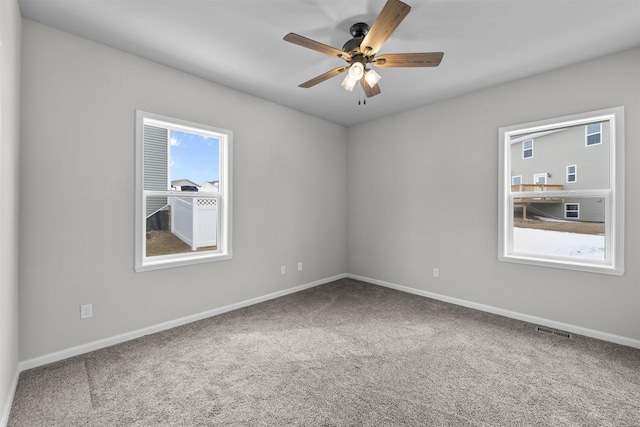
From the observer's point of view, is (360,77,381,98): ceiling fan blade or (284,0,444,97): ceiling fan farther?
(360,77,381,98): ceiling fan blade

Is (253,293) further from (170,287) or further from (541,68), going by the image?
(541,68)

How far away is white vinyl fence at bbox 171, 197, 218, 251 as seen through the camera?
125 inches

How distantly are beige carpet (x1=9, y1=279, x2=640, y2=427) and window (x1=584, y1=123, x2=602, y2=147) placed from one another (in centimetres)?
192

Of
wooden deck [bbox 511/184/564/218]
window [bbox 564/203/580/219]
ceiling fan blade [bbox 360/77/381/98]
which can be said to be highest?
ceiling fan blade [bbox 360/77/381/98]

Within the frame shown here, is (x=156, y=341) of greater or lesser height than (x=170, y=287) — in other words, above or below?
below


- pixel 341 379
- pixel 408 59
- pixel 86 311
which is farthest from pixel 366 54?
pixel 86 311

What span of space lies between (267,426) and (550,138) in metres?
3.76

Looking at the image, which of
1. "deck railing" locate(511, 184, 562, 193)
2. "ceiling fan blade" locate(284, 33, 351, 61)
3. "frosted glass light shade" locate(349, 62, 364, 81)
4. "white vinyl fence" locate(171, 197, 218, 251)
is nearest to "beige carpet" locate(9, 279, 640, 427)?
"white vinyl fence" locate(171, 197, 218, 251)

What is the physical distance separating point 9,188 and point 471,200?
428cm

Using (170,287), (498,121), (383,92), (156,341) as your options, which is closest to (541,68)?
(498,121)

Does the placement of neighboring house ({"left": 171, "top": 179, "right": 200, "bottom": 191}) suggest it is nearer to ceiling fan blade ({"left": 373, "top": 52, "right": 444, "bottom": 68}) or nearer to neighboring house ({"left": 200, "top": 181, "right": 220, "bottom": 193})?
neighboring house ({"left": 200, "top": 181, "right": 220, "bottom": 193})

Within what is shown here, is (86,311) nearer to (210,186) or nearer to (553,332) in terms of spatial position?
(210,186)

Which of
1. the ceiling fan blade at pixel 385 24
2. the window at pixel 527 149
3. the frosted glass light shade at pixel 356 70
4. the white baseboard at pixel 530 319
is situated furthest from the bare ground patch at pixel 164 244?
the window at pixel 527 149

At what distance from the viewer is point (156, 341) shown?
265 centimetres
